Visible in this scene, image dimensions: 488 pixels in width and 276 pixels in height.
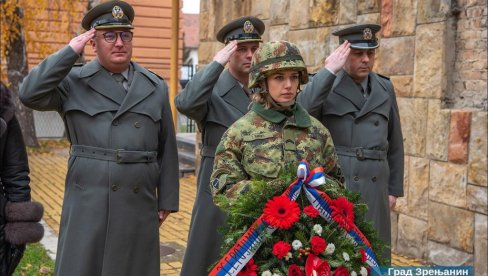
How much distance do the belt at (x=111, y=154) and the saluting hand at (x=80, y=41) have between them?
56 cm

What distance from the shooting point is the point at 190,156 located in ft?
44.4

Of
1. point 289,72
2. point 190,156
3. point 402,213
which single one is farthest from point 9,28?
point 289,72

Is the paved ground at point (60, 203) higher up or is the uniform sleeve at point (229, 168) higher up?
the uniform sleeve at point (229, 168)

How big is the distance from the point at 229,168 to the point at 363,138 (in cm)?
176

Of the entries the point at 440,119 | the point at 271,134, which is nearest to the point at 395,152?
the point at 440,119

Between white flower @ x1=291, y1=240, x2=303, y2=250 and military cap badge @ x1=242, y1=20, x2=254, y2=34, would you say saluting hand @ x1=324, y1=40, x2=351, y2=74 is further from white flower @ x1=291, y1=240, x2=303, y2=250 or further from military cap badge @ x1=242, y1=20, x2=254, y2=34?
white flower @ x1=291, y1=240, x2=303, y2=250

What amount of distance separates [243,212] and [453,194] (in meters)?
4.02

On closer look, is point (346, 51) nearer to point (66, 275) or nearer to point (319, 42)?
point (66, 275)

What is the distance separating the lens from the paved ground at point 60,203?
7.32 metres

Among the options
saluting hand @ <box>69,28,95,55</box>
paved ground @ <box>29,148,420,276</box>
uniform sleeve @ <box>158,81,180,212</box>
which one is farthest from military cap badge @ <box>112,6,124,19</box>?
paved ground @ <box>29,148,420,276</box>

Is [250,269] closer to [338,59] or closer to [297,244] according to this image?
[297,244]

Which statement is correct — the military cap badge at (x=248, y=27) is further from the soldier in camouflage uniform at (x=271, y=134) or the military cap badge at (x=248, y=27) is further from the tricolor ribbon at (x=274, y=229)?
the tricolor ribbon at (x=274, y=229)

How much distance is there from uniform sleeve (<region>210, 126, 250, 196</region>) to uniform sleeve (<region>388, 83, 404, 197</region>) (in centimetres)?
207

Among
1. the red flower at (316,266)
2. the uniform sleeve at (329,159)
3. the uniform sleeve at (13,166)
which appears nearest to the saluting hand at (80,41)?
the uniform sleeve at (13,166)
